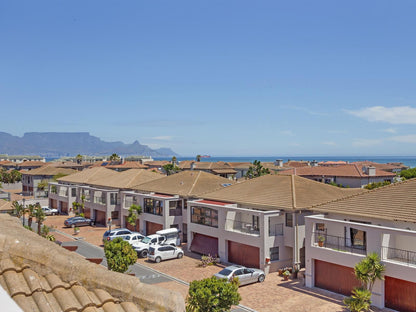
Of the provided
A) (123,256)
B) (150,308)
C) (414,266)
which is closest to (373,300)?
(414,266)

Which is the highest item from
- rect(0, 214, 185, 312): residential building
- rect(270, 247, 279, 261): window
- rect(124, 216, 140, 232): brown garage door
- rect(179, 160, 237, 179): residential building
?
rect(0, 214, 185, 312): residential building

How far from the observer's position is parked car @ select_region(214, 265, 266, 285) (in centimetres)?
2907

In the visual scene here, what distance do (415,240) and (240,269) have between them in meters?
12.4

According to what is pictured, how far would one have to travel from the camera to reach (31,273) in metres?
4.81

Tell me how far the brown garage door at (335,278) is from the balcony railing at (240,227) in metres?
7.09

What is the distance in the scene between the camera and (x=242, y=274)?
1158 inches

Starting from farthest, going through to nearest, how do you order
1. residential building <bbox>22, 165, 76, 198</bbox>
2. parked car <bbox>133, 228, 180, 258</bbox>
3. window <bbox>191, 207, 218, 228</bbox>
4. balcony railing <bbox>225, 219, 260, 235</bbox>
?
residential building <bbox>22, 165, 76, 198</bbox>
parked car <bbox>133, 228, 180, 258</bbox>
window <bbox>191, 207, 218, 228</bbox>
balcony railing <bbox>225, 219, 260, 235</bbox>

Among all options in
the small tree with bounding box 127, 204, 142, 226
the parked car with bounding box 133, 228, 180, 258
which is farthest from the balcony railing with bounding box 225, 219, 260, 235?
the small tree with bounding box 127, 204, 142, 226

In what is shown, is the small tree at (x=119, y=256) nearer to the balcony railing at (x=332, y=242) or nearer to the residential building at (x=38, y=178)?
the balcony railing at (x=332, y=242)

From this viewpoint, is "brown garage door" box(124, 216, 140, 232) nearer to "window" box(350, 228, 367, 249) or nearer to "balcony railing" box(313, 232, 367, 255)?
"balcony railing" box(313, 232, 367, 255)

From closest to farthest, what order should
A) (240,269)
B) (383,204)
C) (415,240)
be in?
1. (415,240)
2. (383,204)
3. (240,269)

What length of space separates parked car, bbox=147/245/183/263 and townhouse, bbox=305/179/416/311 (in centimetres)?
1388

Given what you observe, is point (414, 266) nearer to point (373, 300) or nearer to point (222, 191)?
point (373, 300)

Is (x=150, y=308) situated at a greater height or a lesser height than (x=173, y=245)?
greater
